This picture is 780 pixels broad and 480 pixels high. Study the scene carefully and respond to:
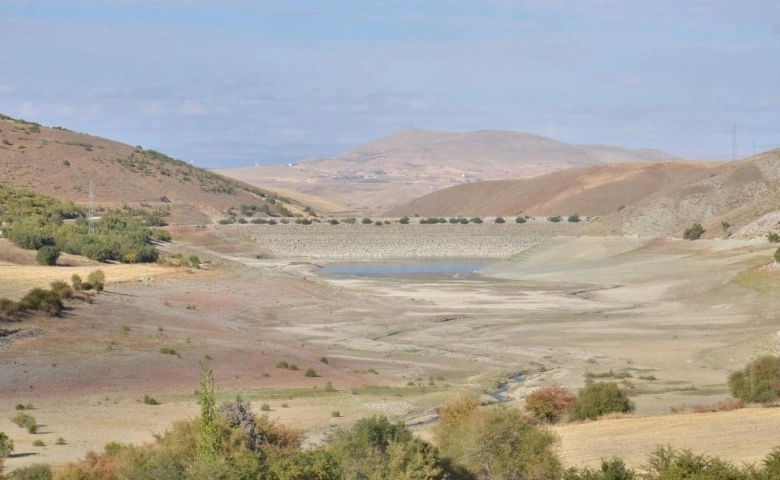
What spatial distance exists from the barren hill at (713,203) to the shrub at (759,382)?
61.0m

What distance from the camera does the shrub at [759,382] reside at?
104ft

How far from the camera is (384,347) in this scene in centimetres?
4753

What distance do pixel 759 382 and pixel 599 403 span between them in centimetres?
445

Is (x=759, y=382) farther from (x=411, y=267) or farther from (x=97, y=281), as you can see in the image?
(x=411, y=267)

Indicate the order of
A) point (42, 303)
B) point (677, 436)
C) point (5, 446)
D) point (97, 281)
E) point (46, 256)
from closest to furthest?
point (5, 446) < point (677, 436) < point (42, 303) < point (97, 281) < point (46, 256)

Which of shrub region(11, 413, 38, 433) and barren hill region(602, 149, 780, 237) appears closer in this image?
shrub region(11, 413, 38, 433)

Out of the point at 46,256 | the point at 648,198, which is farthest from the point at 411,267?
the point at 46,256

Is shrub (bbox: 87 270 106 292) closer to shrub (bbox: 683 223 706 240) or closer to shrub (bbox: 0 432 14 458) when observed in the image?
shrub (bbox: 0 432 14 458)

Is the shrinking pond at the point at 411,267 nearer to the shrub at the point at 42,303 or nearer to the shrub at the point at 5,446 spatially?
the shrub at the point at 42,303

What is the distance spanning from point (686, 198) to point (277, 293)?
53670 mm

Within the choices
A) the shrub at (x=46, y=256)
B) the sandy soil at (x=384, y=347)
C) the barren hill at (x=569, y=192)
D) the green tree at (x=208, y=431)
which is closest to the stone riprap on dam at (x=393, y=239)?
the barren hill at (x=569, y=192)

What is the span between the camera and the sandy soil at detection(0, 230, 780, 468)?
29625 mm

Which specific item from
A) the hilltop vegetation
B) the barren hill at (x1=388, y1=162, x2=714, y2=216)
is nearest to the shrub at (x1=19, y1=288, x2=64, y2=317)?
the hilltop vegetation

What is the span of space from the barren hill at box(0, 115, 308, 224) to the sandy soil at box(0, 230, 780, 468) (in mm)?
50338
